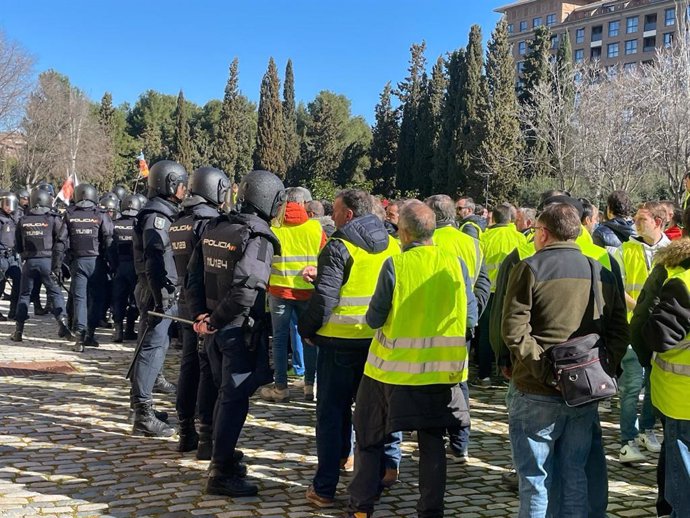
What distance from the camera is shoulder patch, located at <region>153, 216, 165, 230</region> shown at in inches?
254

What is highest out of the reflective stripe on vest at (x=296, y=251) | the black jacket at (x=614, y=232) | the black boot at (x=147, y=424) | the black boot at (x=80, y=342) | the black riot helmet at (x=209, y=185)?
the black riot helmet at (x=209, y=185)

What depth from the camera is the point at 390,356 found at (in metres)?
4.20

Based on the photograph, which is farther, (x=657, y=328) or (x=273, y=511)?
(x=273, y=511)

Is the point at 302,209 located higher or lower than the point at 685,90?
lower

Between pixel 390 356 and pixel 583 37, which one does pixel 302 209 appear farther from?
pixel 583 37

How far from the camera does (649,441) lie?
601cm

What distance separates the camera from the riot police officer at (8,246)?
12930 millimetres

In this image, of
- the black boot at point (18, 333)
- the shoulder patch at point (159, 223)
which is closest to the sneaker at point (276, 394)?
the shoulder patch at point (159, 223)

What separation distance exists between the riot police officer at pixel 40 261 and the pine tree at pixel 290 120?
47.3 metres

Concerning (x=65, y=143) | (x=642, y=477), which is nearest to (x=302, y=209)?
(x=642, y=477)

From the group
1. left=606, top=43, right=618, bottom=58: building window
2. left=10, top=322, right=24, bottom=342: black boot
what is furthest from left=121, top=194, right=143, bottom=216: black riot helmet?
left=606, top=43, right=618, bottom=58: building window

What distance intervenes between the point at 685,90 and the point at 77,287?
30.2m

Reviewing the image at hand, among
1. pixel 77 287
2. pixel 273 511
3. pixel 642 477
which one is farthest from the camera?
pixel 77 287

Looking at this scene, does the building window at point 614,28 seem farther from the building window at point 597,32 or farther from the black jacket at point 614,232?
the black jacket at point 614,232
